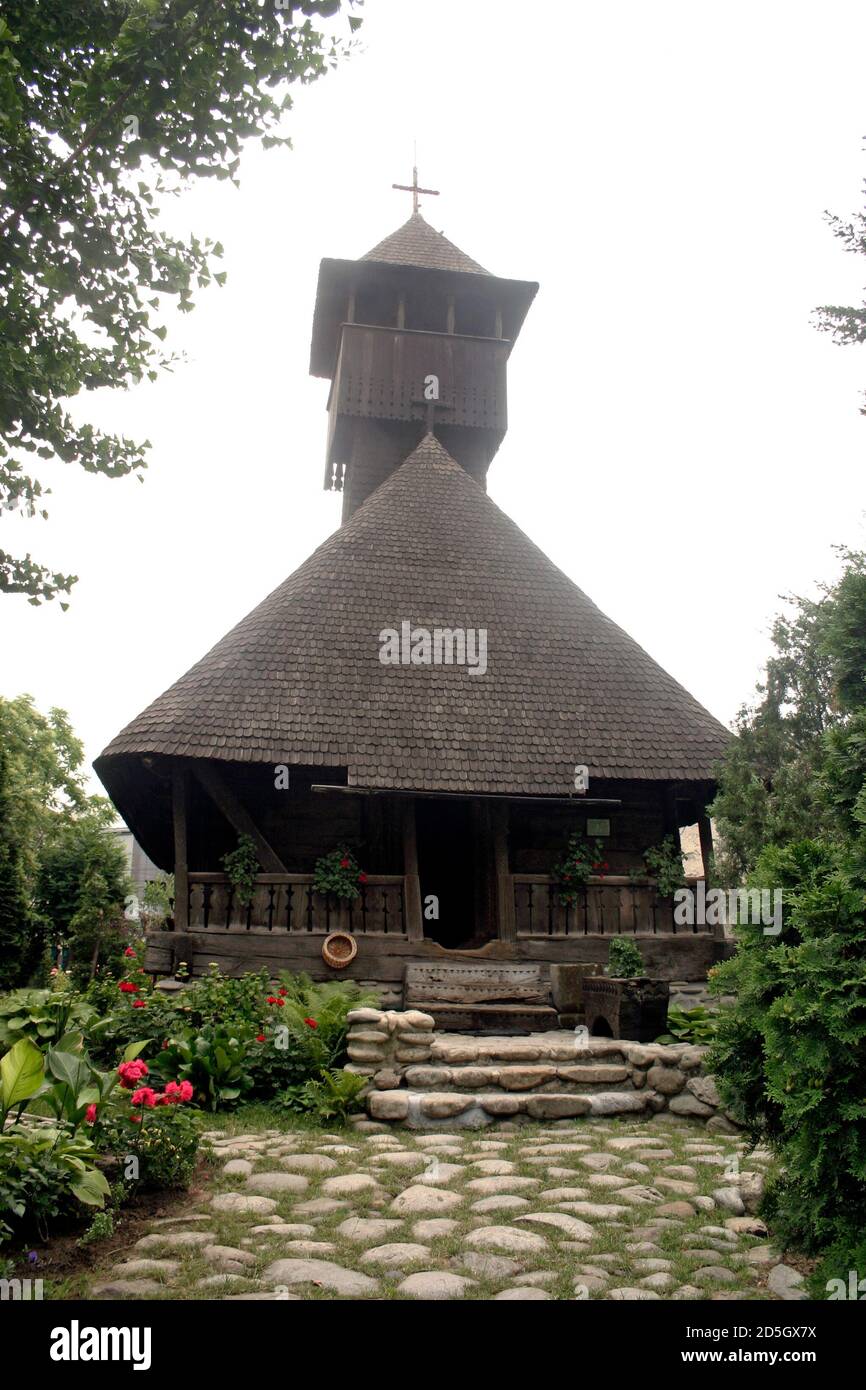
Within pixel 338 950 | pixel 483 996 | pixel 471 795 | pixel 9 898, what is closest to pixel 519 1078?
pixel 483 996

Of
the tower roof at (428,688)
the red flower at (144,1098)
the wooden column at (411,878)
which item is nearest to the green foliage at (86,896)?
the tower roof at (428,688)

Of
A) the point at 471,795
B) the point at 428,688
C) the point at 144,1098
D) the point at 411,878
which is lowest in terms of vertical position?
the point at 144,1098

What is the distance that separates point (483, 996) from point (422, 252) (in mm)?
13624

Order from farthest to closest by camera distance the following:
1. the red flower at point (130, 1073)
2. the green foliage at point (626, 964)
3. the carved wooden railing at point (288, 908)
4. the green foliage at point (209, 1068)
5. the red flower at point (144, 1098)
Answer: the carved wooden railing at point (288, 908) < the green foliage at point (626, 964) < the green foliage at point (209, 1068) < the red flower at point (130, 1073) < the red flower at point (144, 1098)

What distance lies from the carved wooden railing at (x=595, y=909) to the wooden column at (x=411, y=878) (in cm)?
114

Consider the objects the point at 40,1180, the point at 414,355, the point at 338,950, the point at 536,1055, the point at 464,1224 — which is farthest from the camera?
the point at 414,355

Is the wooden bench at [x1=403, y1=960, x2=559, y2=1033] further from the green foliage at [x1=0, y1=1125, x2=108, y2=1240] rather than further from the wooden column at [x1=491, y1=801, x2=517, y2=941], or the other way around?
the green foliage at [x1=0, y1=1125, x2=108, y2=1240]

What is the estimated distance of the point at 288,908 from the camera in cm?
1113

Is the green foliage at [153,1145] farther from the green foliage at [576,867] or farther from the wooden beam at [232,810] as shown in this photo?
the green foliage at [576,867]

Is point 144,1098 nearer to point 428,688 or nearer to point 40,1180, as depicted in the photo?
point 40,1180

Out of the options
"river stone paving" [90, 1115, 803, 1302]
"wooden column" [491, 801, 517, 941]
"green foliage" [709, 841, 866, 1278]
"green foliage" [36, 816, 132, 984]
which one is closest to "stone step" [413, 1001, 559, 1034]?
"wooden column" [491, 801, 517, 941]

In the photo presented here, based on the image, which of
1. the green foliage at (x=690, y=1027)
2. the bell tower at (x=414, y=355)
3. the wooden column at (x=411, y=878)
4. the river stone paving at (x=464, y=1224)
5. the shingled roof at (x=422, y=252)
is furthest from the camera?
the shingled roof at (x=422, y=252)

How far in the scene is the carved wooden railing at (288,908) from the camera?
10.9 meters
